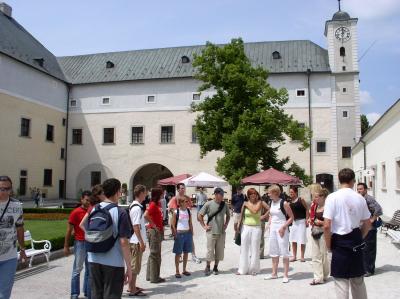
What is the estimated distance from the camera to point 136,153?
3872 centimetres

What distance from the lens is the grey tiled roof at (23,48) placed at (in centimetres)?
3366

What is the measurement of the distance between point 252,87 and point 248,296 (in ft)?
56.3

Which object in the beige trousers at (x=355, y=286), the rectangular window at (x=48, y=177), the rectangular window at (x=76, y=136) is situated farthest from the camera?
the rectangular window at (x=76, y=136)

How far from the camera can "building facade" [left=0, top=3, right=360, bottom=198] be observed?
3538 cm

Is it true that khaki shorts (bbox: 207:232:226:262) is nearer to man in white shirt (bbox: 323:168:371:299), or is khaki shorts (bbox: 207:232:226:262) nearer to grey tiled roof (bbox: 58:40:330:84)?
man in white shirt (bbox: 323:168:371:299)

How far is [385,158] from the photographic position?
816 inches

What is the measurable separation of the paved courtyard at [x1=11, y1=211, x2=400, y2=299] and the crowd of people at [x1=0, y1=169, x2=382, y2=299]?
27cm

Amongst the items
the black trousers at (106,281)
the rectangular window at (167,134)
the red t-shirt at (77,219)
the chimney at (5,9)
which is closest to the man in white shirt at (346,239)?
the black trousers at (106,281)

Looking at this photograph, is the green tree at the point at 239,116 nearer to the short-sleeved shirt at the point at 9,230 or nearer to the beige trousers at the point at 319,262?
the beige trousers at the point at 319,262

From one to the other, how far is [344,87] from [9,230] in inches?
1361

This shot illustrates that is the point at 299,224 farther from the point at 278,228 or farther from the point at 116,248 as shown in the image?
the point at 116,248

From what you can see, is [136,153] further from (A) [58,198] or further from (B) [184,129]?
(A) [58,198]

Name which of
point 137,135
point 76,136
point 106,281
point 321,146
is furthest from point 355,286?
point 76,136

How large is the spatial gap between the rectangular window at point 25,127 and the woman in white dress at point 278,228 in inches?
1164
